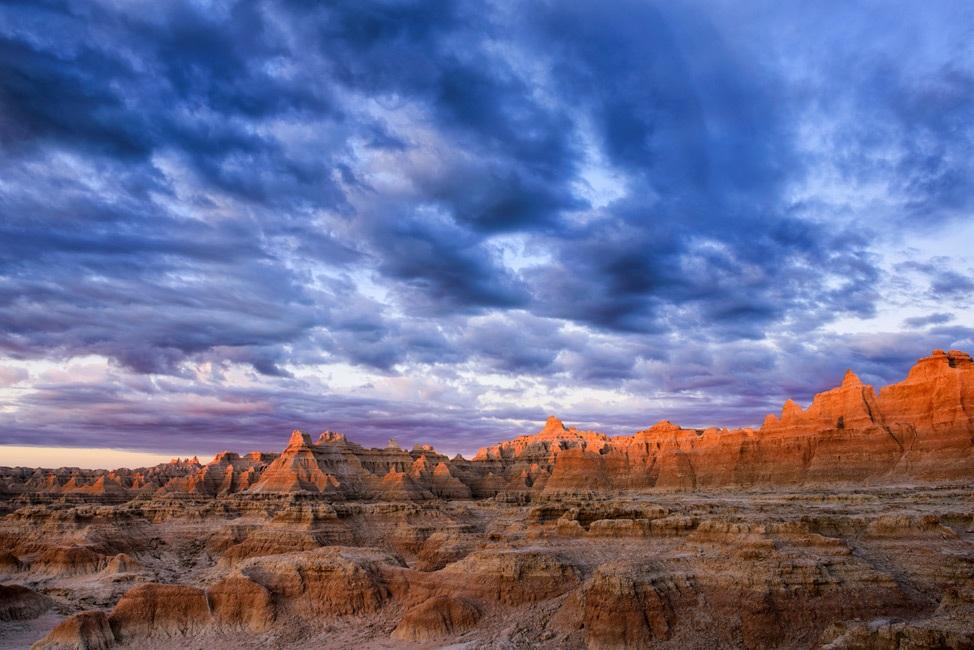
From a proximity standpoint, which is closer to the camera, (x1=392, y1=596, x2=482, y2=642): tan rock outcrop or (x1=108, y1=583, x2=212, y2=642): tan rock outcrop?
(x1=392, y1=596, x2=482, y2=642): tan rock outcrop

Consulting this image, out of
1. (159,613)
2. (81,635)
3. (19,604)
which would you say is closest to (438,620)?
(159,613)

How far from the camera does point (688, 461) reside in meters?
144

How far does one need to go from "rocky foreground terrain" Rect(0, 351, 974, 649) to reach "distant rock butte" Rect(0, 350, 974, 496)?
1.63 ft

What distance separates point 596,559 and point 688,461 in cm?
9374

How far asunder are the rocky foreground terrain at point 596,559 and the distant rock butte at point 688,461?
497 mm

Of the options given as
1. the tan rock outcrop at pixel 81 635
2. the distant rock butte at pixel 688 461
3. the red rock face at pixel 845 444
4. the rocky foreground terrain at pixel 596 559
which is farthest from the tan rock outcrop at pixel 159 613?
the red rock face at pixel 845 444

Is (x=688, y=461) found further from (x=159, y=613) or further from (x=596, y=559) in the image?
(x=159, y=613)

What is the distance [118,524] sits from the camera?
4370 inches

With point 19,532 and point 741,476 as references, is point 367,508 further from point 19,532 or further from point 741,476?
point 741,476

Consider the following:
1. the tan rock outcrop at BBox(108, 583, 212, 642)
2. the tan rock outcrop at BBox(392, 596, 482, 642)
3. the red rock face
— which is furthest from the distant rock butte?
the tan rock outcrop at BBox(108, 583, 212, 642)

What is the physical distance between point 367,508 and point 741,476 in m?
66.0

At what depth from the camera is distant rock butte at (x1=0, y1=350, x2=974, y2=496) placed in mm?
105000

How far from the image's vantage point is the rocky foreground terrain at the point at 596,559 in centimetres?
4172

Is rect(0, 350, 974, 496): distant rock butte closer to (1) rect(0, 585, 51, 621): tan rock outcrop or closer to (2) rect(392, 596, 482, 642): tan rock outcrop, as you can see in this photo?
(1) rect(0, 585, 51, 621): tan rock outcrop
